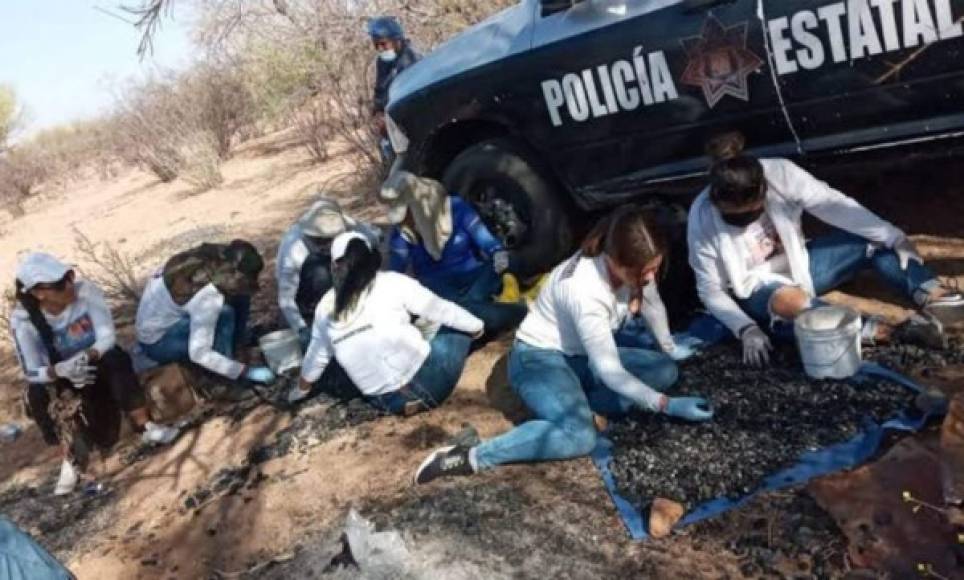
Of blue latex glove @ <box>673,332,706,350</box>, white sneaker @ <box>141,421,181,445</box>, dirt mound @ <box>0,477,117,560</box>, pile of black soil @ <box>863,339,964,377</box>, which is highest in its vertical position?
white sneaker @ <box>141,421,181,445</box>

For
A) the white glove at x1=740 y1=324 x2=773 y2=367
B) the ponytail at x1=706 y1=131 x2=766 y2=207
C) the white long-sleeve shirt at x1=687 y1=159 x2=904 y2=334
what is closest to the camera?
the ponytail at x1=706 y1=131 x2=766 y2=207

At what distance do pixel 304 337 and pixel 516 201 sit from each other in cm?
139

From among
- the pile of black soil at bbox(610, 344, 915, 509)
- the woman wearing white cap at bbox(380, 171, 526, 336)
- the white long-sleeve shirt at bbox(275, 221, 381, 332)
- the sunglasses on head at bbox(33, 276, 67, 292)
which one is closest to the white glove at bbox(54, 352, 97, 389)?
the sunglasses on head at bbox(33, 276, 67, 292)

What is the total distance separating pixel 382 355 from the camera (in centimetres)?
388

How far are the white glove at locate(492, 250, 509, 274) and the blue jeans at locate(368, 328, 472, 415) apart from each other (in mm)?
621

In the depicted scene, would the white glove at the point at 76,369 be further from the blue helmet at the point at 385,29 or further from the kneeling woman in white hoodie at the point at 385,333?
the blue helmet at the point at 385,29

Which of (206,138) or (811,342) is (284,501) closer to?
(811,342)

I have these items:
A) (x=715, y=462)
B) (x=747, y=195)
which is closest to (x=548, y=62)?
(x=747, y=195)

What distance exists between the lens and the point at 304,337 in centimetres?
482

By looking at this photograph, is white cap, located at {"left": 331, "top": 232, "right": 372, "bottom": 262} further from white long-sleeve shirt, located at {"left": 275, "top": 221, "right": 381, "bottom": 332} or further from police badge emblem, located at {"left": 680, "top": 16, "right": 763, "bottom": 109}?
police badge emblem, located at {"left": 680, "top": 16, "right": 763, "bottom": 109}

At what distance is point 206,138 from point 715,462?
13239 mm

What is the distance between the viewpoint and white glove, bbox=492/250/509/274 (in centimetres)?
464

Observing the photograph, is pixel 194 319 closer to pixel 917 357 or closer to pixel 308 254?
pixel 308 254

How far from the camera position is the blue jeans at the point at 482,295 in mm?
4480
